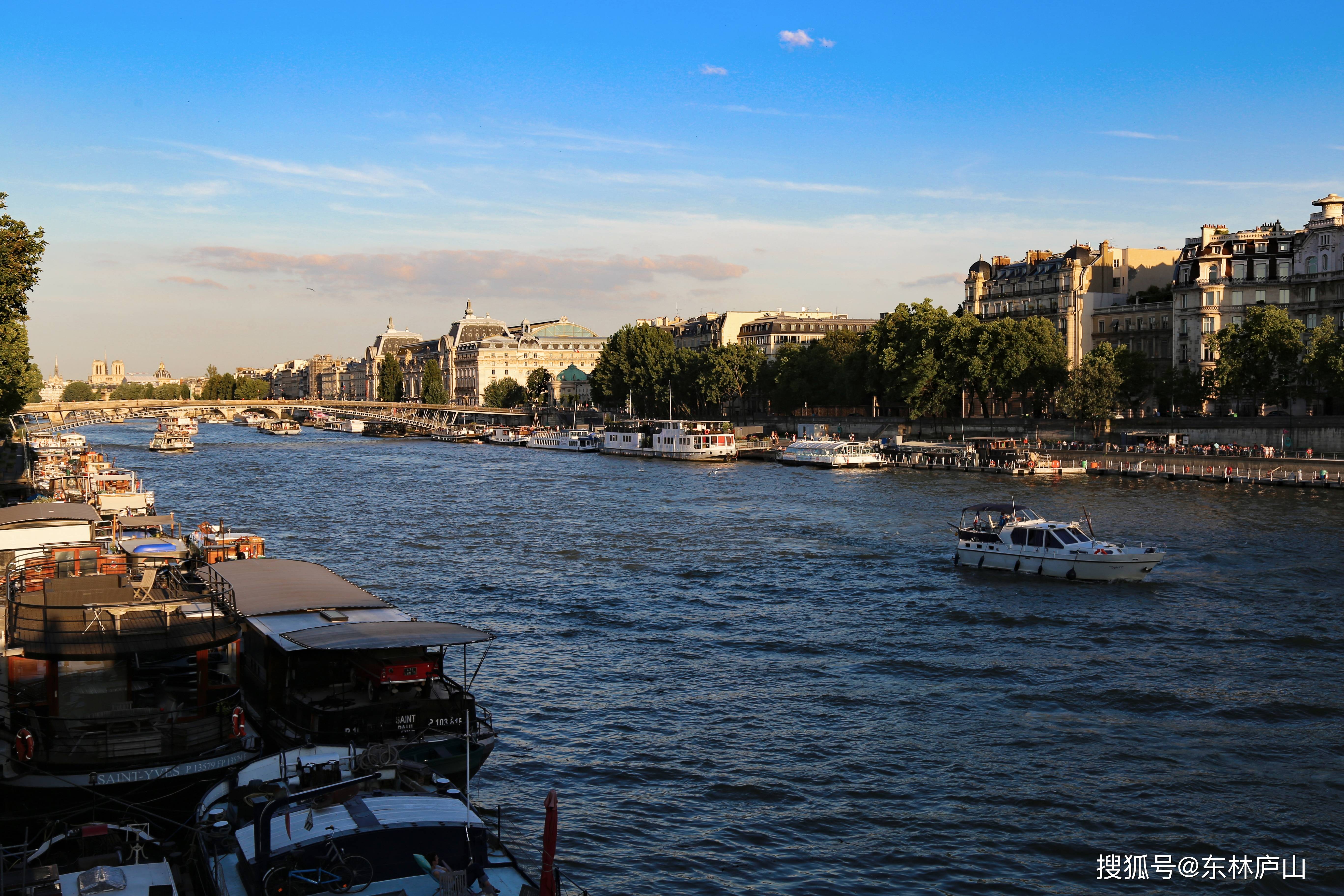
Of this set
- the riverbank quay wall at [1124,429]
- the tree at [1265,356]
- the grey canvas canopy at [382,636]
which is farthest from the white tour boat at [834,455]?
the grey canvas canopy at [382,636]

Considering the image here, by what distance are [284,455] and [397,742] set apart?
103m

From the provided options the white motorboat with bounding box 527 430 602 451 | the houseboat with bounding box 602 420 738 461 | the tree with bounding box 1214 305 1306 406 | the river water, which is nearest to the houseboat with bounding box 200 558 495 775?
the river water

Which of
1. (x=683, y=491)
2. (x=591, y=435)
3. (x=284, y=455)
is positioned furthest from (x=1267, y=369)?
(x=284, y=455)

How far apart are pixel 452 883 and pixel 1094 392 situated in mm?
80658

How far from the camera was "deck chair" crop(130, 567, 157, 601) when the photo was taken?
18.2 metres

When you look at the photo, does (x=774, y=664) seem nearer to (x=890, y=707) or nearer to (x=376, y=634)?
(x=890, y=707)

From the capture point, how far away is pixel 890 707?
23.1m

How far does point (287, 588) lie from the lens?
814 inches

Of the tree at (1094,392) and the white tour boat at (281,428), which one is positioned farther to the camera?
the white tour boat at (281,428)

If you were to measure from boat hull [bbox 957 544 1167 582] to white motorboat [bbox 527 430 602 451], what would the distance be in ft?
286

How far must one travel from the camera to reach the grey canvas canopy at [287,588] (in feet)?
62.6

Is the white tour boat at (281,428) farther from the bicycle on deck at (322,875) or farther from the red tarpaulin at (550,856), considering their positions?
the red tarpaulin at (550,856)

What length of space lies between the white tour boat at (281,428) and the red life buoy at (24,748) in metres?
161

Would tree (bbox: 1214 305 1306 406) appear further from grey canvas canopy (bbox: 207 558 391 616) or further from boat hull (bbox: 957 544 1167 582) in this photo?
grey canvas canopy (bbox: 207 558 391 616)
